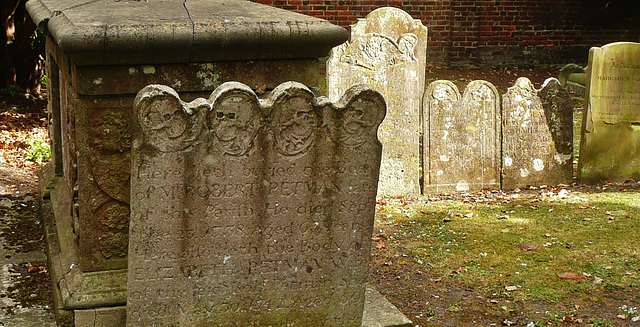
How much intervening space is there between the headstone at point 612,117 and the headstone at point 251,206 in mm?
5015

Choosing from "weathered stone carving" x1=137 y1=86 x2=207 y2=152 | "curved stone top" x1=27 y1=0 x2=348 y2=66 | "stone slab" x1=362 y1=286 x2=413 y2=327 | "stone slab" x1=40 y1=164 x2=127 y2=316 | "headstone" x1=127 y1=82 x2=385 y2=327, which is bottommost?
"stone slab" x1=362 y1=286 x2=413 y2=327

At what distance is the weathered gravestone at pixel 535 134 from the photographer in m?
7.59

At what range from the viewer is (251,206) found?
3.42m

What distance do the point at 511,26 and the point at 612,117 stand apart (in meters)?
8.54

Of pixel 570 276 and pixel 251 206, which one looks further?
pixel 570 276

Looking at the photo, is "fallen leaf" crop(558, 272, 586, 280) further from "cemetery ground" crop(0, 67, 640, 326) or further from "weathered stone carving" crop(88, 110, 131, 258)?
"weathered stone carving" crop(88, 110, 131, 258)

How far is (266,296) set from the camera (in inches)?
141

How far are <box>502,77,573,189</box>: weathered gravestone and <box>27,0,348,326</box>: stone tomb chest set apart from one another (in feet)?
13.4

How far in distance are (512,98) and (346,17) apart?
26.6ft

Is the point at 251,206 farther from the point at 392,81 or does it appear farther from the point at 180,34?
the point at 392,81

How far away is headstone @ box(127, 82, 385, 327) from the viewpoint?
3.25m

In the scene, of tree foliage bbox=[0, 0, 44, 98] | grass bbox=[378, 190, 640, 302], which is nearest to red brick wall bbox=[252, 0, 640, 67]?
tree foliage bbox=[0, 0, 44, 98]

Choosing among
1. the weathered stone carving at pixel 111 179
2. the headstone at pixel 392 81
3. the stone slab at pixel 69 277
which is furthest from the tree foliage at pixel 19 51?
the weathered stone carving at pixel 111 179

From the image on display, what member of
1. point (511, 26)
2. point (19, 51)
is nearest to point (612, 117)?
point (19, 51)
